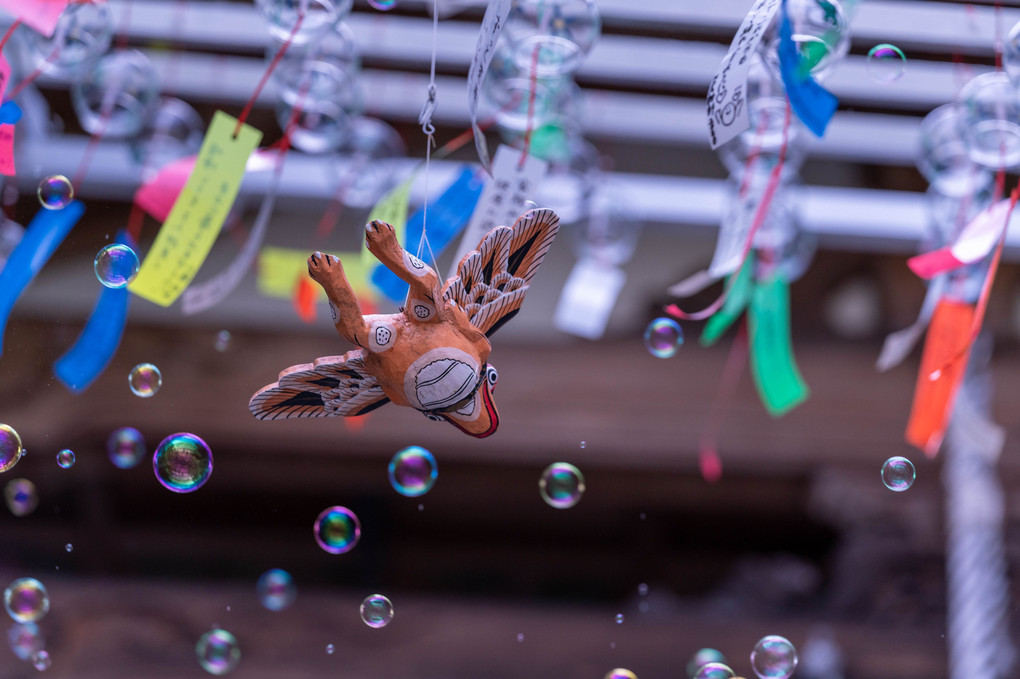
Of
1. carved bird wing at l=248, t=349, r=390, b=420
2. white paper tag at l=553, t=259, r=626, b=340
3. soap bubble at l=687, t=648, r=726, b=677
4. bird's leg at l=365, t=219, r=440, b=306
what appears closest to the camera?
bird's leg at l=365, t=219, r=440, b=306

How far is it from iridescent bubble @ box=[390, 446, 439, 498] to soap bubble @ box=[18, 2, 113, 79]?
0.98 metres

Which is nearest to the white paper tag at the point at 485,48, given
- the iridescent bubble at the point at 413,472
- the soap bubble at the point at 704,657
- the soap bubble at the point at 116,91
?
the iridescent bubble at the point at 413,472

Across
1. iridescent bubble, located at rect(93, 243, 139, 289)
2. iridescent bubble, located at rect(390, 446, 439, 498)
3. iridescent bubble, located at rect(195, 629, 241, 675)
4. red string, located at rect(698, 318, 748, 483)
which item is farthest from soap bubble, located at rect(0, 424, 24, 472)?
red string, located at rect(698, 318, 748, 483)

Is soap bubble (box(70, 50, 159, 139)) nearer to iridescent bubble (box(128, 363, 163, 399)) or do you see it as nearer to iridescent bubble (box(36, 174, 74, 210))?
iridescent bubble (box(36, 174, 74, 210))

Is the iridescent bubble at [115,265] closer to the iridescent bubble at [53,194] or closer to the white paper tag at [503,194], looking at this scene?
the iridescent bubble at [53,194]

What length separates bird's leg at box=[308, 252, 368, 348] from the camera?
0.89 m

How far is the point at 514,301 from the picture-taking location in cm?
103

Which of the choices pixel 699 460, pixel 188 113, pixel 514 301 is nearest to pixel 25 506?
pixel 188 113

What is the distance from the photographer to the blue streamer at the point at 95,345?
1469mm

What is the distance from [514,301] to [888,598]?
2974 millimetres

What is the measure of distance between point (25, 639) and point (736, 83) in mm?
2429

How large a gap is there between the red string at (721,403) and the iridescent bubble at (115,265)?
2.66 meters

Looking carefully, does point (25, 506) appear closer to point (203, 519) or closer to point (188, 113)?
point (188, 113)

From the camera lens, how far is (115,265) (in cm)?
128
